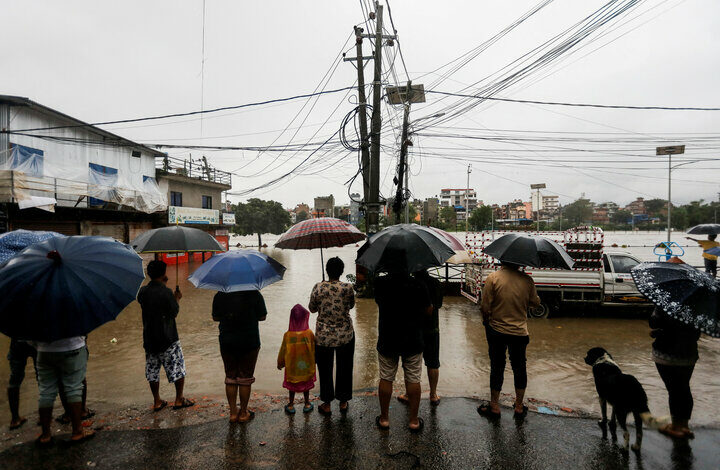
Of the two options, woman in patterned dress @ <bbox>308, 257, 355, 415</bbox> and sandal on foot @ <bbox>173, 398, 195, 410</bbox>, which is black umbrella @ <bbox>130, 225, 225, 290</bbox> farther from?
sandal on foot @ <bbox>173, 398, 195, 410</bbox>

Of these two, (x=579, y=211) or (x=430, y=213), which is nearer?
(x=430, y=213)

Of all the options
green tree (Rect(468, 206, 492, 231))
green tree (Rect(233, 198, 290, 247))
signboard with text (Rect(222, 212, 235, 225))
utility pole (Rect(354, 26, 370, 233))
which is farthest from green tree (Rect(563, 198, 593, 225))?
utility pole (Rect(354, 26, 370, 233))

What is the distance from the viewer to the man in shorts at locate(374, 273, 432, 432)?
3.16 m

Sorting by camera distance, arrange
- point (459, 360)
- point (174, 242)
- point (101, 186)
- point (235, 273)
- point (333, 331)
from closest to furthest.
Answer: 1. point (235, 273)
2. point (333, 331)
3. point (174, 242)
4. point (459, 360)
5. point (101, 186)

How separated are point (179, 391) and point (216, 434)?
0.97 metres

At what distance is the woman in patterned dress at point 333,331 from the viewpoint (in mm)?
3480

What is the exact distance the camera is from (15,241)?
3578 millimetres

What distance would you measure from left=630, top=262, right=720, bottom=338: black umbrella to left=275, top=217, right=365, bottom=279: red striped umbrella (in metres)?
3.12

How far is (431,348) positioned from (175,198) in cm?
2649

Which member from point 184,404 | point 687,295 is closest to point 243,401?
point 184,404

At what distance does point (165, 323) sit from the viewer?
3686mm

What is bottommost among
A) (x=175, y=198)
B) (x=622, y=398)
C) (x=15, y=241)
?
(x=622, y=398)

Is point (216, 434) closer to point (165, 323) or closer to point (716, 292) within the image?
point (165, 323)

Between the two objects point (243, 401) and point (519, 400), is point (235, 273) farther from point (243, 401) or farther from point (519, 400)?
point (519, 400)
